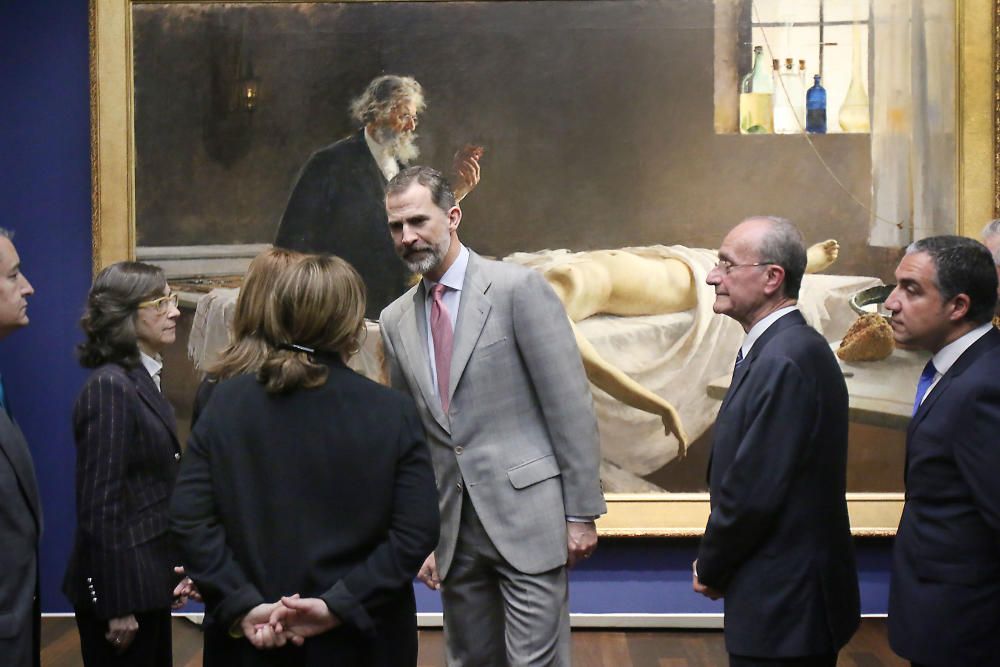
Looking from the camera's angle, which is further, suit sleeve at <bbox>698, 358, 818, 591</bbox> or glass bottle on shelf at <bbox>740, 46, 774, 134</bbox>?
glass bottle on shelf at <bbox>740, 46, 774, 134</bbox>

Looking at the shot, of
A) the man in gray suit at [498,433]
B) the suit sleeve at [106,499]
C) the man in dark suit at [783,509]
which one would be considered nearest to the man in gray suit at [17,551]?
the suit sleeve at [106,499]

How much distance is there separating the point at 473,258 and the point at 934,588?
4.33 feet

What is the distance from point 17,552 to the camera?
219 cm

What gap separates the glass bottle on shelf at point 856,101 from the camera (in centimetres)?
460

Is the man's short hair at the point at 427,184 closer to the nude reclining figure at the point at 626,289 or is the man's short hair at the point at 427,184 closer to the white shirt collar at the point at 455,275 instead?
the white shirt collar at the point at 455,275

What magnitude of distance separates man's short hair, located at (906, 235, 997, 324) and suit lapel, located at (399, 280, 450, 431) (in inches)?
47.1

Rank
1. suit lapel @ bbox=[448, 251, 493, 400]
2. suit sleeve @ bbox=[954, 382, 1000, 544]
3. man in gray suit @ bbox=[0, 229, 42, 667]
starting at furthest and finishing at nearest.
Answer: suit lapel @ bbox=[448, 251, 493, 400]
man in gray suit @ bbox=[0, 229, 42, 667]
suit sleeve @ bbox=[954, 382, 1000, 544]

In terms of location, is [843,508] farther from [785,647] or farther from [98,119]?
[98,119]

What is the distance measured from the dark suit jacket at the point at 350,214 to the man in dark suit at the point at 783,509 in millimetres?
2622

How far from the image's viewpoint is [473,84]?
4.65 meters

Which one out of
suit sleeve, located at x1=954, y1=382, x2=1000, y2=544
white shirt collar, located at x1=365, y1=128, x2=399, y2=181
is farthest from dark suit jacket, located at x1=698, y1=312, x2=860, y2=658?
white shirt collar, located at x1=365, y1=128, x2=399, y2=181

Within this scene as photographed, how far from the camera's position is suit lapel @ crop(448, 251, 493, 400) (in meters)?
2.60

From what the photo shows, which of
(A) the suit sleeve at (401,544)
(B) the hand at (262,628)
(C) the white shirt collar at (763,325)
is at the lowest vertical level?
(B) the hand at (262,628)

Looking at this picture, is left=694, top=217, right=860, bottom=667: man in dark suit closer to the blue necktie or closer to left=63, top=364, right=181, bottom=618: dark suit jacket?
the blue necktie
